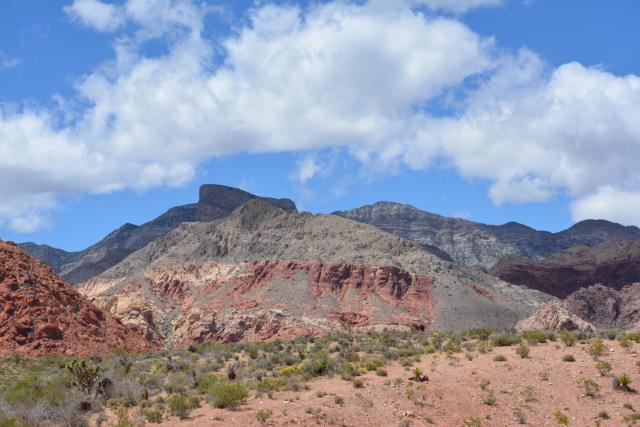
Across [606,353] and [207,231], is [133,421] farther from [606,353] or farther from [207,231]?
[207,231]

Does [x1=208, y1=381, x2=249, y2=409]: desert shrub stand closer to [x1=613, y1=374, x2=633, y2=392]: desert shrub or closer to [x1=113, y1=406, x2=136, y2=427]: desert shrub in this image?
[x1=113, y1=406, x2=136, y2=427]: desert shrub

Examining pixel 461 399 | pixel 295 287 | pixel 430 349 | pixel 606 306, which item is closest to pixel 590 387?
pixel 461 399

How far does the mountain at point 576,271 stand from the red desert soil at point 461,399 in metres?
132

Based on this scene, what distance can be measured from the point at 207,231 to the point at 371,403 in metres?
121

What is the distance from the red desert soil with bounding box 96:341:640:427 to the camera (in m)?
22.0

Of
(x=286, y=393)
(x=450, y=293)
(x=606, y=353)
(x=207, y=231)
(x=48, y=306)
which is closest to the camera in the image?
(x=286, y=393)

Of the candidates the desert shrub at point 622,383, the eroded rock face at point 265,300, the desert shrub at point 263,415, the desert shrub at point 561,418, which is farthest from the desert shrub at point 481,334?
the eroded rock face at point 265,300

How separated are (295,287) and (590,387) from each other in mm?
82112

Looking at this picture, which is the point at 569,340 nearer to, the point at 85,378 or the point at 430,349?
the point at 430,349

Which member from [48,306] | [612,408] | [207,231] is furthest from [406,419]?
[207,231]

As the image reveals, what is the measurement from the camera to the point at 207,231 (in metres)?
141

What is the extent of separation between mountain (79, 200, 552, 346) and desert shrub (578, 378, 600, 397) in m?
56.9

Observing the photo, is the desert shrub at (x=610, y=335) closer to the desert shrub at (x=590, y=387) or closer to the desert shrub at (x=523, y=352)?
the desert shrub at (x=523, y=352)

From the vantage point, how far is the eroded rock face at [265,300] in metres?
90.5
